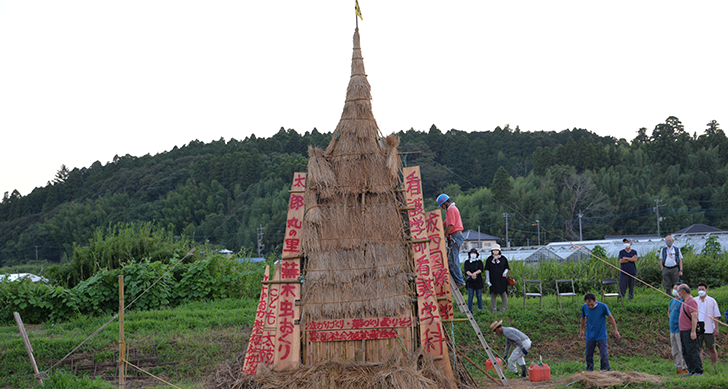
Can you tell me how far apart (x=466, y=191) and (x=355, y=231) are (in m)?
53.7

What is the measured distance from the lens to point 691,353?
936 cm

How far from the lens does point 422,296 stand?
26.8 ft

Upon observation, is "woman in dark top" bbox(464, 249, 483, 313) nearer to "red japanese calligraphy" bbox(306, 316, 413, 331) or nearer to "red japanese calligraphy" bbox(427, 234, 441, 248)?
"red japanese calligraphy" bbox(427, 234, 441, 248)

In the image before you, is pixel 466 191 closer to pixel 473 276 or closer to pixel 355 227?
pixel 473 276

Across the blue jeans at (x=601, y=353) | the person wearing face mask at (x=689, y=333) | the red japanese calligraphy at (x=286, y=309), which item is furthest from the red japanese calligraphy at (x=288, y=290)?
the person wearing face mask at (x=689, y=333)

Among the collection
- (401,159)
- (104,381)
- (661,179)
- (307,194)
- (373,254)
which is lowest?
(104,381)

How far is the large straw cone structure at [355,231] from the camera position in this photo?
8156 mm

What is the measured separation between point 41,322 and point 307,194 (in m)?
10.8

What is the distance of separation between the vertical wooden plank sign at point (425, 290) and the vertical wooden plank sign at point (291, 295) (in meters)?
1.72

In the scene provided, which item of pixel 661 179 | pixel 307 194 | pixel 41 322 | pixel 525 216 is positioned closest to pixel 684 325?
pixel 307 194

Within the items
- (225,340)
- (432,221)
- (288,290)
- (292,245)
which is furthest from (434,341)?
(225,340)

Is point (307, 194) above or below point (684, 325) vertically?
above

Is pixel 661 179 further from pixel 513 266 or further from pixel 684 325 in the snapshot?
pixel 684 325

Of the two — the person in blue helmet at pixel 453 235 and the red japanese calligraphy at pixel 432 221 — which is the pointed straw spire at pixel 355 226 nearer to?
the red japanese calligraphy at pixel 432 221
